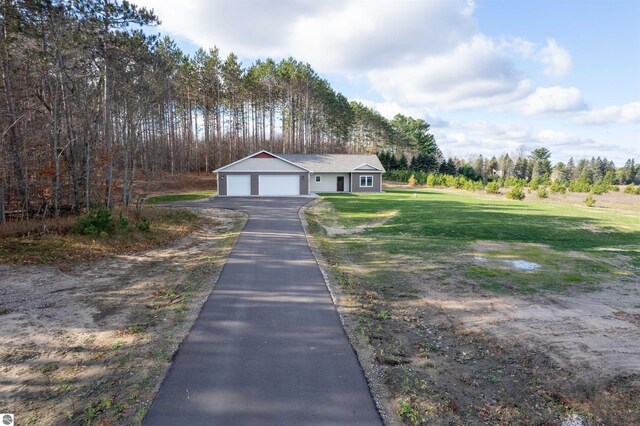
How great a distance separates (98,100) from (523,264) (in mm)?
19301

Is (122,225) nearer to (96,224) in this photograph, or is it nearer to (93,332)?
(96,224)

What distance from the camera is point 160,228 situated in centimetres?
1434

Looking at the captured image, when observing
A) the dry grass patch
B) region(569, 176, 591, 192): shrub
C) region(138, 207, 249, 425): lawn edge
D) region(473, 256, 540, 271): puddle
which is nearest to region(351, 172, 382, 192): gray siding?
the dry grass patch

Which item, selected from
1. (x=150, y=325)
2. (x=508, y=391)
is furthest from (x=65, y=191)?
(x=508, y=391)

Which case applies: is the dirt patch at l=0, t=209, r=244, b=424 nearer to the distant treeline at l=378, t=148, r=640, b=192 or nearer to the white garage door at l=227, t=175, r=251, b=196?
the white garage door at l=227, t=175, r=251, b=196

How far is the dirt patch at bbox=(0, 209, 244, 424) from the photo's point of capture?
3.79 m

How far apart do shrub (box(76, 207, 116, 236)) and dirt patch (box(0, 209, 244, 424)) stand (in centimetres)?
210

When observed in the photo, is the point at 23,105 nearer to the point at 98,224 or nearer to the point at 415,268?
the point at 98,224

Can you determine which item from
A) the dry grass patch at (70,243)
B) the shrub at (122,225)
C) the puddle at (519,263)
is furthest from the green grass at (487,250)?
the shrub at (122,225)

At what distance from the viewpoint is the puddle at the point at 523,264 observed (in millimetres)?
9938

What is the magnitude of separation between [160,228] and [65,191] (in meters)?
4.44

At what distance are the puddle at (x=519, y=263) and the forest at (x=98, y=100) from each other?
1454 cm

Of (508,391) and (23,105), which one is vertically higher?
(23,105)

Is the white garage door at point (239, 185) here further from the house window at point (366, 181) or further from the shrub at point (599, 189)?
the shrub at point (599, 189)
